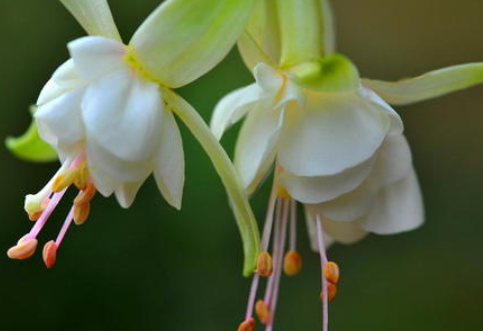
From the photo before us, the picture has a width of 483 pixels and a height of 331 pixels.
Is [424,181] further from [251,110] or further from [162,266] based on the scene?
[251,110]

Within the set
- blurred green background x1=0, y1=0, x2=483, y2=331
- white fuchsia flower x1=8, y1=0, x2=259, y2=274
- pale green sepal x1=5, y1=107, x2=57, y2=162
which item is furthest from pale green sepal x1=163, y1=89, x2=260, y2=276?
blurred green background x1=0, y1=0, x2=483, y2=331

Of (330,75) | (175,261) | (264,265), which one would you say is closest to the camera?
(330,75)

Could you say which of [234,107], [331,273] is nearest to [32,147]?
[234,107]

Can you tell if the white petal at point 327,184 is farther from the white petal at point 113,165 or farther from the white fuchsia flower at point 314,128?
the white petal at point 113,165

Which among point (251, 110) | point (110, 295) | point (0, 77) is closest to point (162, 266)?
point (110, 295)

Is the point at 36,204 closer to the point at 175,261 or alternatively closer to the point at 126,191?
the point at 126,191

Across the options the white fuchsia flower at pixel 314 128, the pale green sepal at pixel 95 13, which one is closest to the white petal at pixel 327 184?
the white fuchsia flower at pixel 314 128
